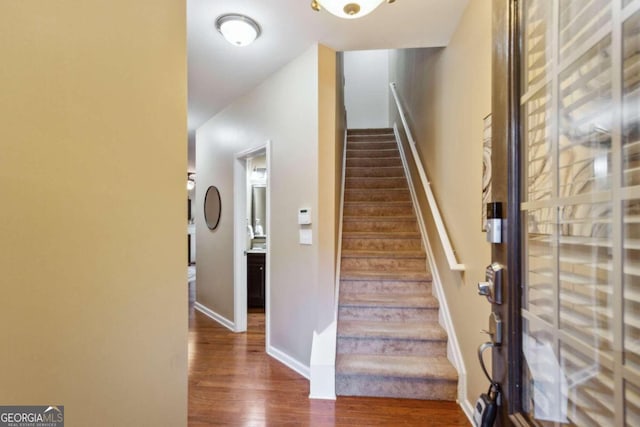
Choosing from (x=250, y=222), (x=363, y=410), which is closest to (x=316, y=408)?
(x=363, y=410)

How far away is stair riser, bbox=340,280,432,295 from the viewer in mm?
2693

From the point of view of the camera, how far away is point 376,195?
3797mm

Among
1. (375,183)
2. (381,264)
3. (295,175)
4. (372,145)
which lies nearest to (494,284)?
(295,175)

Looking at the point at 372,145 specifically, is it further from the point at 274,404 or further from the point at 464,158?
the point at 274,404

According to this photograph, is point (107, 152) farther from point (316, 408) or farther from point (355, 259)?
point (355, 259)

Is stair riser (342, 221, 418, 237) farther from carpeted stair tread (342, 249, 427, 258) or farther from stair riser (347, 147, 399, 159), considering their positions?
stair riser (347, 147, 399, 159)

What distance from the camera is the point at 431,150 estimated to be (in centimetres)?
283

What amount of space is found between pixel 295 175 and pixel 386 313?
4.68 feet

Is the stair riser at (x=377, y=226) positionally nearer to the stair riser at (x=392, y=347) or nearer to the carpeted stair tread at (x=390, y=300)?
the carpeted stair tread at (x=390, y=300)

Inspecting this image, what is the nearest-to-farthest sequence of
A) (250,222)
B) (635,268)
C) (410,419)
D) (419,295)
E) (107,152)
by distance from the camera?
1. (635,268)
2. (107,152)
3. (410,419)
4. (419,295)
5. (250,222)

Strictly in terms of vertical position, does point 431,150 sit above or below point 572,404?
above

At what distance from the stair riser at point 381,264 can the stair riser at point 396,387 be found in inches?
40.4

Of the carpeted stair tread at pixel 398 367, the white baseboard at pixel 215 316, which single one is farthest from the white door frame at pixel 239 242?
the carpeted stair tread at pixel 398 367

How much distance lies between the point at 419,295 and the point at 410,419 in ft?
3.37
